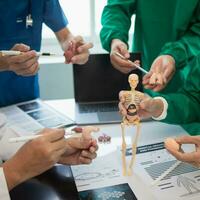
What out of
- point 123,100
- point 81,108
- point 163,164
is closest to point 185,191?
point 163,164

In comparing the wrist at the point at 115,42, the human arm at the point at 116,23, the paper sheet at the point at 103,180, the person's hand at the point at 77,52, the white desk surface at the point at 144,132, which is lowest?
the paper sheet at the point at 103,180

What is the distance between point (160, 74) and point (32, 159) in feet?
1.45

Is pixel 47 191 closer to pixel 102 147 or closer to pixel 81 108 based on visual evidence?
pixel 102 147

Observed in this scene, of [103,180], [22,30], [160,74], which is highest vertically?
[22,30]

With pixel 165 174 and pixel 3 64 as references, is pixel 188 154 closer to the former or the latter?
pixel 165 174

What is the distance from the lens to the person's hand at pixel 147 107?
2.60 ft

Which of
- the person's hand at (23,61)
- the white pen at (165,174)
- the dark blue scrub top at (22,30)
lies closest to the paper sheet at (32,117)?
the dark blue scrub top at (22,30)

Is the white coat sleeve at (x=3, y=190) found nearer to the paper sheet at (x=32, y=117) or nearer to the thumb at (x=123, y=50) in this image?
the paper sheet at (x=32, y=117)

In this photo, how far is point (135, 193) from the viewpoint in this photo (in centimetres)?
80

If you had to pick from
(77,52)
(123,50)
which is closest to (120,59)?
(123,50)

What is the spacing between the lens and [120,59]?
1.09 metres

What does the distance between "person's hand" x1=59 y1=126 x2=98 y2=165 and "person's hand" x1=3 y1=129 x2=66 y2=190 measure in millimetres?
114

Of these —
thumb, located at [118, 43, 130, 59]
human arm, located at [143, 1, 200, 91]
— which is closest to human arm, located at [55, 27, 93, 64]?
thumb, located at [118, 43, 130, 59]

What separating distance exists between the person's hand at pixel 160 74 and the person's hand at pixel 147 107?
85 mm
